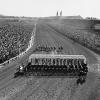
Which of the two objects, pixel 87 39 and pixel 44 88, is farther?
pixel 87 39

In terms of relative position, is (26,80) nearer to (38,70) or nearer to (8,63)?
(38,70)

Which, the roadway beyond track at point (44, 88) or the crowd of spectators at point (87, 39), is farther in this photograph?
the crowd of spectators at point (87, 39)

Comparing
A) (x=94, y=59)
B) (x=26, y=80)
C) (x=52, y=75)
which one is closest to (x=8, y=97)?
(x=26, y=80)

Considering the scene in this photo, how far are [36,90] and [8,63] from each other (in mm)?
20273

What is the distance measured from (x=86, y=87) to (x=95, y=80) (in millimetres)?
5327

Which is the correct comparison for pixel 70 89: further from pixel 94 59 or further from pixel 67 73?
pixel 94 59

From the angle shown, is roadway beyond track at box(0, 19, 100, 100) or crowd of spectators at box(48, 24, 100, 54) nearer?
roadway beyond track at box(0, 19, 100, 100)

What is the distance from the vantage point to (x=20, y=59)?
199 feet

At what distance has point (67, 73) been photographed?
47.5m

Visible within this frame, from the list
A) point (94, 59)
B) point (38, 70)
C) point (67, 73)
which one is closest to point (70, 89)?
point (67, 73)

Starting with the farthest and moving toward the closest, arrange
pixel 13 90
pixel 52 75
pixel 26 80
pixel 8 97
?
pixel 52 75
pixel 26 80
pixel 13 90
pixel 8 97

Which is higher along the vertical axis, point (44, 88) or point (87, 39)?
point (87, 39)

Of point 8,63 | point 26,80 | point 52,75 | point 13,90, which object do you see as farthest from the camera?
point 8,63

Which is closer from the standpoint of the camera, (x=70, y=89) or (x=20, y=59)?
(x=70, y=89)
